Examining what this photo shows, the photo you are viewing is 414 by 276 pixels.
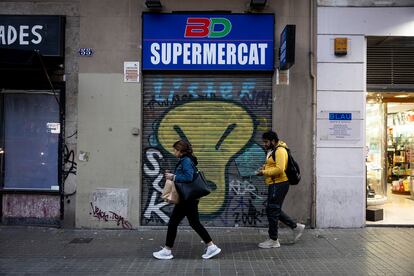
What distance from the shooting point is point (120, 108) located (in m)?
9.05

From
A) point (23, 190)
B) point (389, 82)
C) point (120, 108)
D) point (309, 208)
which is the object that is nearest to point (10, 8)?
point (120, 108)

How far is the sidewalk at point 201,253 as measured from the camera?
6.51 meters

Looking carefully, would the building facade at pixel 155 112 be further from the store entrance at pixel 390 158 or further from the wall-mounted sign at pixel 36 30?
the store entrance at pixel 390 158

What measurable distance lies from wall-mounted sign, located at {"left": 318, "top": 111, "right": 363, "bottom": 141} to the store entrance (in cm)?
99

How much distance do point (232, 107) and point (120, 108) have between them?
2182 millimetres

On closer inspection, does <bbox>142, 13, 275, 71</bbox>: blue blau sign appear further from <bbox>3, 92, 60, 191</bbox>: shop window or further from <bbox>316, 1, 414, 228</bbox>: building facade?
<bbox>3, 92, 60, 191</bbox>: shop window

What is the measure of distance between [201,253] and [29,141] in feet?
14.3

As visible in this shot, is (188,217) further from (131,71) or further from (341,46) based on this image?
(341,46)

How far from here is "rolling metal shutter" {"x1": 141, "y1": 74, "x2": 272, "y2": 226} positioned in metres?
9.09

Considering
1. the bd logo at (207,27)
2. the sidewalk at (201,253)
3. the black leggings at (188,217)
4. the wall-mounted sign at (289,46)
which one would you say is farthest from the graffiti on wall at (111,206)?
the wall-mounted sign at (289,46)

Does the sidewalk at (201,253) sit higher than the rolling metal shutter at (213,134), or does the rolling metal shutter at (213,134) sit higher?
the rolling metal shutter at (213,134)

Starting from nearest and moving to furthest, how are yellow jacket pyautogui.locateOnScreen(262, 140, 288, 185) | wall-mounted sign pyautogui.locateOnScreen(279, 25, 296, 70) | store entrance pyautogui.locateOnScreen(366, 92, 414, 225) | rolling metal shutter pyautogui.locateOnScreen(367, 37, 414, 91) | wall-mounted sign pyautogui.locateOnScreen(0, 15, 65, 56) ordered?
yellow jacket pyautogui.locateOnScreen(262, 140, 288, 185) → wall-mounted sign pyautogui.locateOnScreen(279, 25, 296, 70) → wall-mounted sign pyautogui.locateOnScreen(0, 15, 65, 56) → rolling metal shutter pyautogui.locateOnScreen(367, 37, 414, 91) → store entrance pyautogui.locateOnScreen(366, 92, 414, 225)

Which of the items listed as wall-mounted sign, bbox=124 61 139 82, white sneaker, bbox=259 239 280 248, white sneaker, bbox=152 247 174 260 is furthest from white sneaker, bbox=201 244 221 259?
wall-mounted sign, bbox=124 61 139 82

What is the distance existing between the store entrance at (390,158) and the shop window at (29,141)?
21.4 feet
